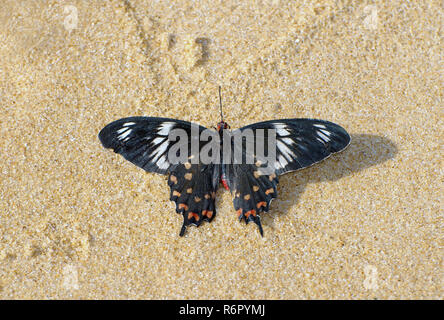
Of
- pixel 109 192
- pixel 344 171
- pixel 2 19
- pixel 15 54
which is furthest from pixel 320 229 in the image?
pixel 2 19

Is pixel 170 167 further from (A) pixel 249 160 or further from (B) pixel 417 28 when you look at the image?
(B) pixel 417 28


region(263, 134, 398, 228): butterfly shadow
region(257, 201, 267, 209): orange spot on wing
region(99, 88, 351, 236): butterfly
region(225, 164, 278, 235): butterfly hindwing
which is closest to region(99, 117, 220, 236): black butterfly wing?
region(99, 88, 351, 236): butterfly

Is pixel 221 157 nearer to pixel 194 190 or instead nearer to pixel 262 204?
pixel 194 190

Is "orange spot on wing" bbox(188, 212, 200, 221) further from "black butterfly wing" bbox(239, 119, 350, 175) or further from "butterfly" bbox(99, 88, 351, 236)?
"black butterfly wing" bbox(239, 119, 350, 175)

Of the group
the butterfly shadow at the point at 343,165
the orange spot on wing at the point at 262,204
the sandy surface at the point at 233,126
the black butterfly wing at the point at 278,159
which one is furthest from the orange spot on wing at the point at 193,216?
the butterfly shadow at the point at 343,165

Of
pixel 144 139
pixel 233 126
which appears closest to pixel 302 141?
pixel 233 126

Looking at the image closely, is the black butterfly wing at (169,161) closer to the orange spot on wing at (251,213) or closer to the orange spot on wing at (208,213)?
the orange spot on wing at (208,213)
